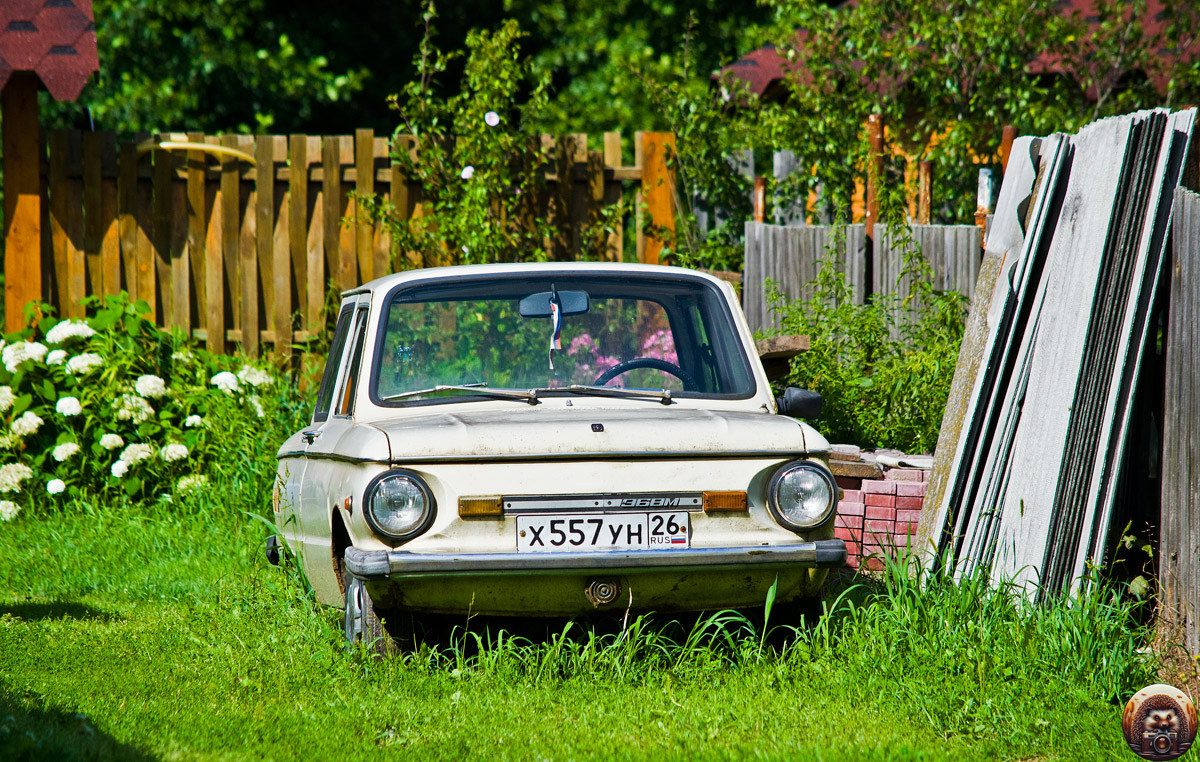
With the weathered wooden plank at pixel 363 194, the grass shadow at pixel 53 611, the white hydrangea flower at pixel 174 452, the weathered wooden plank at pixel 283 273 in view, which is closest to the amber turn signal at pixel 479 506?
the grass shadow at pixel 53 611

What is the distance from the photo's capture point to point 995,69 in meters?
8.95

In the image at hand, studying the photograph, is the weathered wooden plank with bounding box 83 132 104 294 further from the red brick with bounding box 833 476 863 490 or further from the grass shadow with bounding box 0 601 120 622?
the red brick with bounding box 833 476 863 490

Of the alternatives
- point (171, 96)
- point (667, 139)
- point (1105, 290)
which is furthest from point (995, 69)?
point (171, 96)

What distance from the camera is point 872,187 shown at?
7.74 metres

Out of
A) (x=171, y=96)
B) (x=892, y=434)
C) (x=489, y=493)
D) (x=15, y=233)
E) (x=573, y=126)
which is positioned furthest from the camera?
(x=573, y=126)

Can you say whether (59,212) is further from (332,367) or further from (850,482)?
(850,482)

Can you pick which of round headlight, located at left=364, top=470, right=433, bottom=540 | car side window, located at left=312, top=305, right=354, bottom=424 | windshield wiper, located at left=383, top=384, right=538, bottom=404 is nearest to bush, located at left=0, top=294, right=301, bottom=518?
car side window, located at left=312, top=305, right=354, bottom=424

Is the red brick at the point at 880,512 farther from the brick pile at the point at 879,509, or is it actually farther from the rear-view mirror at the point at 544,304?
the rear-view mirror at the point at 544,304

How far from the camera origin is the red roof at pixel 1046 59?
973 cm

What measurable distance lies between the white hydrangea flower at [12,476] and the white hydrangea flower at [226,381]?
125 centimetres

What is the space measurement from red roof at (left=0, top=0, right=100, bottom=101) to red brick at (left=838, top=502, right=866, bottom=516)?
18.5ft

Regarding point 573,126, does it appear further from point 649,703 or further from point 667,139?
point 649,703

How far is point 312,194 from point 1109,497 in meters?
5.93

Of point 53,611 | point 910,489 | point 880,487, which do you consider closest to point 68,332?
point 53,611
